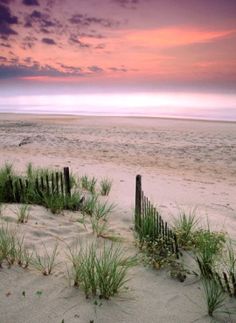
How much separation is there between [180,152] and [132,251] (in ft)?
39.7

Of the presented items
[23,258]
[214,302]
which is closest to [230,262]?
[214,302]

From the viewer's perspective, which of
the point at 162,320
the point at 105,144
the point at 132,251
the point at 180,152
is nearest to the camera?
the point at 162,320

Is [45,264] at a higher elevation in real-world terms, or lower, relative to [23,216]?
lower

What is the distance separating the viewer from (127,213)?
6.29 m

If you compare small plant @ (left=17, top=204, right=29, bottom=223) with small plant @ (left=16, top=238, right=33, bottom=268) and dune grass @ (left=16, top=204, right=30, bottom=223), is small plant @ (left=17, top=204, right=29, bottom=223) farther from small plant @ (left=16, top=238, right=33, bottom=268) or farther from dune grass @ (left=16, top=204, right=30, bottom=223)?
small plant @ (left=16, top=238, right=33, bottom=268)

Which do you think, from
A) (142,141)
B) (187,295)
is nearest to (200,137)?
(142,141)

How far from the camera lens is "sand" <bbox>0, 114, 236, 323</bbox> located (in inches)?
126

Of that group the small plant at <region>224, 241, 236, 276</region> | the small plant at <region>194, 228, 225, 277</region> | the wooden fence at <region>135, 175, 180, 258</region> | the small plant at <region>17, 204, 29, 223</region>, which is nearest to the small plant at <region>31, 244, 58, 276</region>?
the small plant at <region>17, 204, 29, 223</region>

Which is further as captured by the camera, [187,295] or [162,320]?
[187,295]

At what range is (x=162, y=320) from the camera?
3150mm

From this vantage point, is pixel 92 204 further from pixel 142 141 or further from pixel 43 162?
pixel 142 141

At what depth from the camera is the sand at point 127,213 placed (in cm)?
320

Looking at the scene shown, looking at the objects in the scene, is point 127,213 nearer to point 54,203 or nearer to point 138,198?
point 138,198

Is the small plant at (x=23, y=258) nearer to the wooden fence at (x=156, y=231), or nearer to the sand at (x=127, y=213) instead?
the sand at (x=127, y=213)
